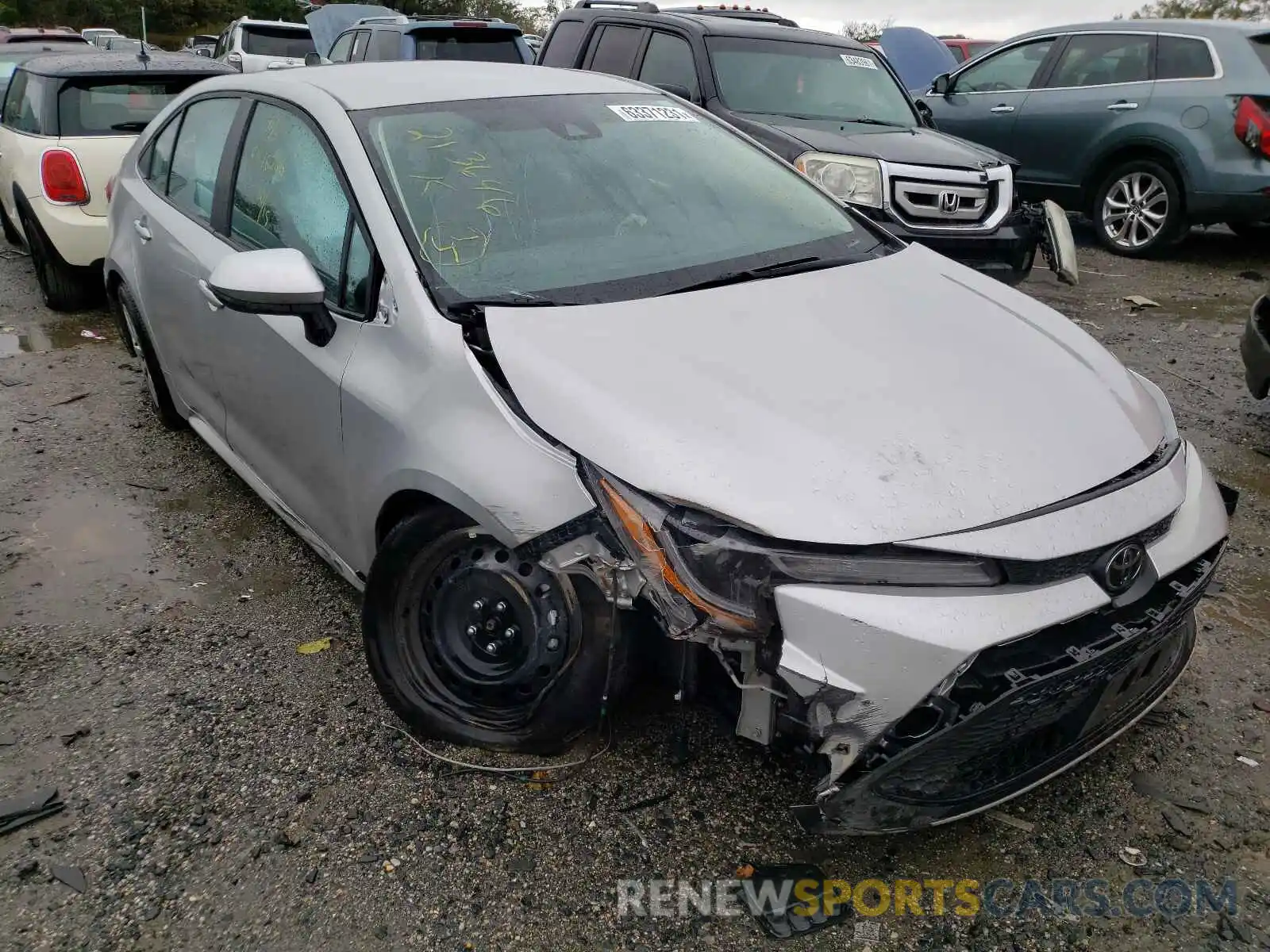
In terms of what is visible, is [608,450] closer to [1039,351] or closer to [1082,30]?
[1039,351]

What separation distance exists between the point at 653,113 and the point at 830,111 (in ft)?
13.0

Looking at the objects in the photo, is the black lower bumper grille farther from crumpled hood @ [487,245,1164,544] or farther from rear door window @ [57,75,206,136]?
rear door window @ [57,75,206,136]

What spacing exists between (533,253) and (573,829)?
1470 millimetres

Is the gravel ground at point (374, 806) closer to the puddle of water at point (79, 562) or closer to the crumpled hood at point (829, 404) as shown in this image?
the puddle of water at point (79, 562)

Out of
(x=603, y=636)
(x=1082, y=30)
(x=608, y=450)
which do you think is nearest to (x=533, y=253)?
(x=608, y=450)

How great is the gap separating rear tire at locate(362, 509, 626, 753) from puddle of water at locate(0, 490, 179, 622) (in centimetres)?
126

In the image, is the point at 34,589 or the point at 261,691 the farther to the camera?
the point at 34,589

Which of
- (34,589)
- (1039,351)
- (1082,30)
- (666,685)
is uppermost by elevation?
(1082,30)

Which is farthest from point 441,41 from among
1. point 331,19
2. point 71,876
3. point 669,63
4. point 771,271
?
point 71,876

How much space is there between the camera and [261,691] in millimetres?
2781

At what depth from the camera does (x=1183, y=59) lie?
25.2 feet

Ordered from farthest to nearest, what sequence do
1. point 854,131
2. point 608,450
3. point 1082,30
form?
1. point 1082,30
2. point 854,131
3. point 608,450

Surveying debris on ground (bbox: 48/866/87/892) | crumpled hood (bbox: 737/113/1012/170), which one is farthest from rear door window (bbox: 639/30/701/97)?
debris on ground (bbox: 48/866/87/892)

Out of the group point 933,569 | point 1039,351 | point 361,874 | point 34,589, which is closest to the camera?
point 933,569
